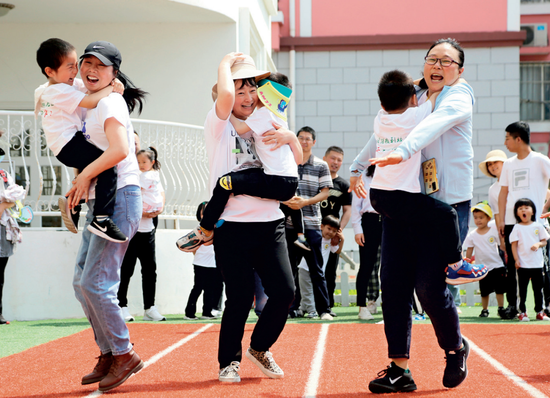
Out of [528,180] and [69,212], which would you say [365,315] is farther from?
[69,212]

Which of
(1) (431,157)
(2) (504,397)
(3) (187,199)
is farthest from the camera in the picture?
(3) (187,199)

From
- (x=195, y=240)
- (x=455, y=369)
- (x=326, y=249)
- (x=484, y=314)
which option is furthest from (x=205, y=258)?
(x=455, y=369)

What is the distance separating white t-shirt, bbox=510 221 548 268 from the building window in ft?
40.1

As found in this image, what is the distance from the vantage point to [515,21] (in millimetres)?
16750

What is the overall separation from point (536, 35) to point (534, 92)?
160 cm

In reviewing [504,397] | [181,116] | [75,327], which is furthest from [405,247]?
[181,116]

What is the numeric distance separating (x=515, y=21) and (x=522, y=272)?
1103 cm

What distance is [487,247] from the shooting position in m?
8.38

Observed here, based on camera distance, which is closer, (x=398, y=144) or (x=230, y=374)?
(x=398, y=144)

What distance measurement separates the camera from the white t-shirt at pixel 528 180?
297 inches

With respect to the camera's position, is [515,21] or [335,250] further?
[515,21]

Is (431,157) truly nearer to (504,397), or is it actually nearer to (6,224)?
(504,397)

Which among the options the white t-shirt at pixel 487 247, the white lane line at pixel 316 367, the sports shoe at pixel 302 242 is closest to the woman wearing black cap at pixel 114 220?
the white lane line at pixel 316 367

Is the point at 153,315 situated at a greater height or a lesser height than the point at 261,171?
lesser
